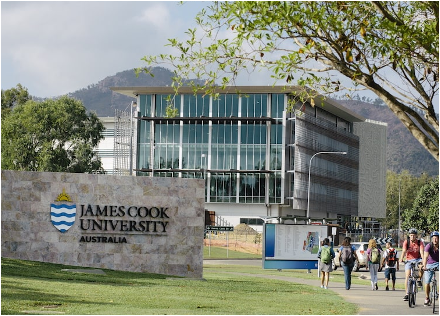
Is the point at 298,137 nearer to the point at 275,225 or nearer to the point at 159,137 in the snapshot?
the point at 159,137

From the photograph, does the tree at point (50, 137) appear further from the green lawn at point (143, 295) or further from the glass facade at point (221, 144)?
the green lawn at point (143, 295)

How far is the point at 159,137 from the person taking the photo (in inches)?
3834

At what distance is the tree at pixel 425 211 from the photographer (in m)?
86.5

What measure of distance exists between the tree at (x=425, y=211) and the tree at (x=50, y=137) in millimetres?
31843

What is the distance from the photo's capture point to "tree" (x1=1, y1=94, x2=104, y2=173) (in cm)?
7725

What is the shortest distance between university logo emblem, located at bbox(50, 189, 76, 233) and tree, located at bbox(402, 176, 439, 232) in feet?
182

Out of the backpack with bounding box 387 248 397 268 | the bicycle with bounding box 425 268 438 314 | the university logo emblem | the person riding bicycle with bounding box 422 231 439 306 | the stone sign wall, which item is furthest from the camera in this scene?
the university logo emblem

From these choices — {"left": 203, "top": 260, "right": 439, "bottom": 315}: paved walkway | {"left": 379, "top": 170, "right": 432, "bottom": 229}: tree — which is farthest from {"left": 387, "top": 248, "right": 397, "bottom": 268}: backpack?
{"left": 379, "top": 170, "right": 432, "bottom": 229}: tree

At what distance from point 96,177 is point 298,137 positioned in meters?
60.9

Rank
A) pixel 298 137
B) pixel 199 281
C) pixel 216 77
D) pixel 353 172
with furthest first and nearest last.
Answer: pixel 353 172, pixel 298 137, pixel 199 281, pixel 216 77

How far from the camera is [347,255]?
2964cm

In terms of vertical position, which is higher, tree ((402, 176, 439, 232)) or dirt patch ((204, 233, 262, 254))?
tree ((402, 176, 439, 232))

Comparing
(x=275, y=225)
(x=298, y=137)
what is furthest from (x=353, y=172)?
(x=275, y=225)

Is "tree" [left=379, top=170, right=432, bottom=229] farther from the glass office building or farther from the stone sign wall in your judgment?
the stone sign wall
